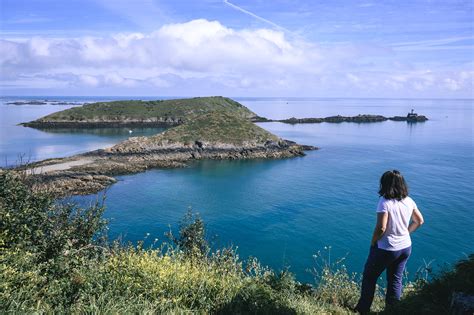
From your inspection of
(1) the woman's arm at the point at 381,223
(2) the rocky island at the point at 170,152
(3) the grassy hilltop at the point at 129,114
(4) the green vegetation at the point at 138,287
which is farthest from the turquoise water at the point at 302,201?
(3) the grassy hilltop at the point at 129,114

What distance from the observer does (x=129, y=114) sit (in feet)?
443

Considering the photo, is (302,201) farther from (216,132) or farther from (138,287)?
(216,132)

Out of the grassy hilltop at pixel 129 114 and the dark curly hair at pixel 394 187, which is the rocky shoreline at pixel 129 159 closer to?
the dark curly hair at pixel 394 187

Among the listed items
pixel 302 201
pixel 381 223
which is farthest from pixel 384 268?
pixel 302 201

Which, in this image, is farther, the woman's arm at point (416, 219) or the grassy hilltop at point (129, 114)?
the grassy hilltop at point (129, 114)

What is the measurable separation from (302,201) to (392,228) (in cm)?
3750

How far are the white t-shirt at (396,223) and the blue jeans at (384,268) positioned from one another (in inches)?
5.4

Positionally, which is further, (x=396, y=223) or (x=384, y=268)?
(x=384, y=268)

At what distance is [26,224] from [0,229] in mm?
556

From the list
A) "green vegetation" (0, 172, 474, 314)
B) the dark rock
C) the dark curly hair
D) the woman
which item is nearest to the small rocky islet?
"green vegetation" (0, 172, 474, 314)

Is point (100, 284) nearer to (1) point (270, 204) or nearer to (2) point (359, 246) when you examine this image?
(2) point (359, 246)

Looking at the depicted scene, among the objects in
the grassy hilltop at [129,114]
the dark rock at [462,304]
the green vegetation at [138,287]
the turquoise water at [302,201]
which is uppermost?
the grassy hilltop at [129,114]

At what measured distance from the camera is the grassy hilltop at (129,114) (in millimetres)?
127250

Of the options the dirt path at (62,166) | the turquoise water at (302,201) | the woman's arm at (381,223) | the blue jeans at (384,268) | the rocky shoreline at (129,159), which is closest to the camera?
the woman's arm at (381,223)
